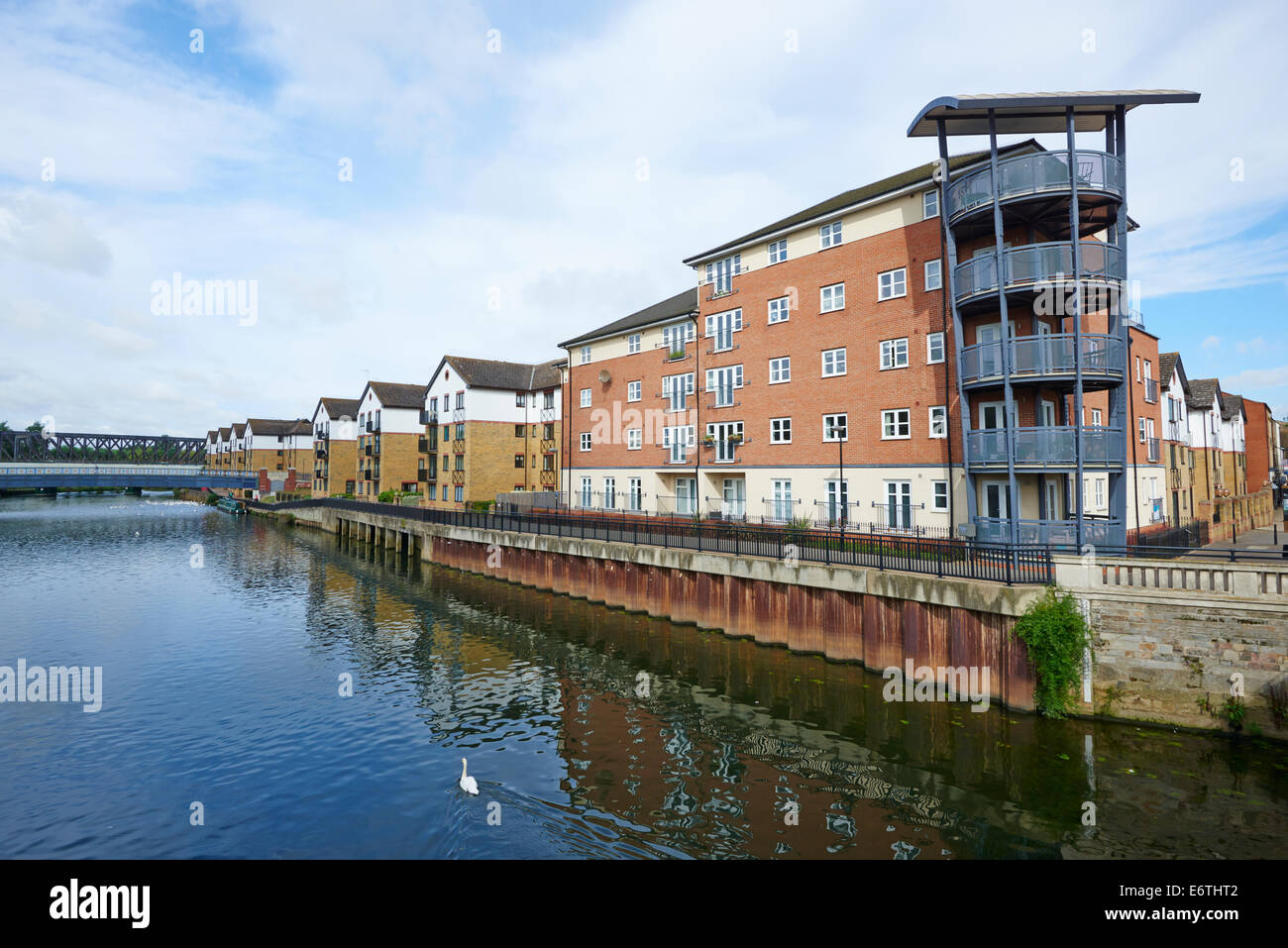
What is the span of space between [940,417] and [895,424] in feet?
6.36

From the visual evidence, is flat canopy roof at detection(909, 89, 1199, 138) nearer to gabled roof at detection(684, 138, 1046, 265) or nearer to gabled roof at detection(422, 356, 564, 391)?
gabled roof at detection(684, 138, 1046, 265)

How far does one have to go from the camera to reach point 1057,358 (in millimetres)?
20250

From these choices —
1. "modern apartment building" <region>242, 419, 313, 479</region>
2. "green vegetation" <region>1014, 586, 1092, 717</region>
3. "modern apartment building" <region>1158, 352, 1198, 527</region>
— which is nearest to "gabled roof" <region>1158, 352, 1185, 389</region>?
"modern apartment building" <region>1158, 352, 1198, 527</region>

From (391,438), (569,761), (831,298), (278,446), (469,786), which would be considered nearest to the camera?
(469,786)

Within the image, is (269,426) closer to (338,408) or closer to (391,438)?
(338,408)

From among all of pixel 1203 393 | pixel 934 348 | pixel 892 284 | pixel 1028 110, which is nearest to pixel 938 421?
pixel 934 348

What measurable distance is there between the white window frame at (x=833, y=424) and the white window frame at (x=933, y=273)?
19.7 ft

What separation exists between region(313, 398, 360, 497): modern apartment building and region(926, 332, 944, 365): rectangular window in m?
71.9

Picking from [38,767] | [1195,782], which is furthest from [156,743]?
[1195,782]

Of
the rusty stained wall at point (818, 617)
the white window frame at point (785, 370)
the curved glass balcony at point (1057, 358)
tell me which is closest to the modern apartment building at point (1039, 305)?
the curved glass balcony at point (1057, 358)

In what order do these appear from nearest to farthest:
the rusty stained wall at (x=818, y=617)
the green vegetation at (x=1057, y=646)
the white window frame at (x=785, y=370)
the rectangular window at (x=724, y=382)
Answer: the green vegetation at (x=1057, y=646), the rusty stained wall at (x=818, y=617), the white window frame at (x=785, y=370), the rectangular window at (x=724, y=382)

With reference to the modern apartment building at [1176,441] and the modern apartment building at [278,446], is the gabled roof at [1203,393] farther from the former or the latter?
the modern apartment building at [278,446]

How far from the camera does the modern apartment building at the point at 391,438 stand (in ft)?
226
